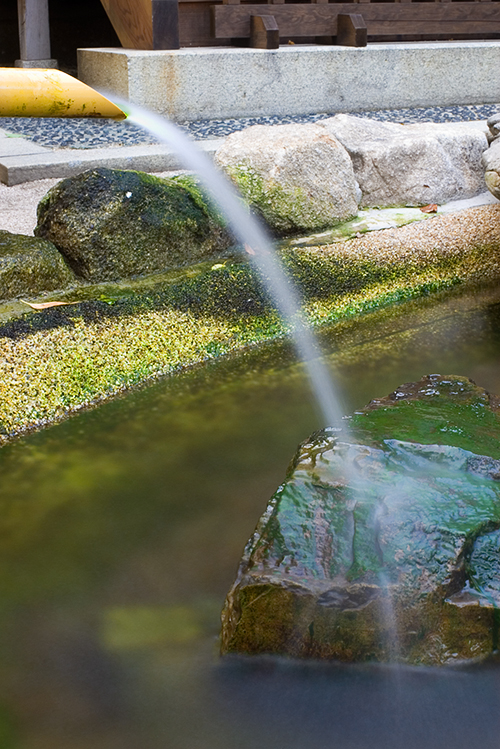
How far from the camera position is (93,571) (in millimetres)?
2488

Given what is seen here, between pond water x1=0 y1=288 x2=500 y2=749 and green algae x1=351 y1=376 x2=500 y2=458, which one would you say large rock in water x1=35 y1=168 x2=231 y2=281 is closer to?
pond water x1=0 y1=288 x2=500 y2=749

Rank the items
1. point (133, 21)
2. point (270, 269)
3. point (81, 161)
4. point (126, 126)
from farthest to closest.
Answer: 1. point (133, 21)
2. point (126, 126)
3. point (81, 161)
4. point (270, 269)

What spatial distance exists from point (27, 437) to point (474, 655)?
6.51 feet

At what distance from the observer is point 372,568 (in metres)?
2.10

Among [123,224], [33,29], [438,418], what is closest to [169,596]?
[438,418]

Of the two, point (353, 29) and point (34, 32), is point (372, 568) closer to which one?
point (353, 29)

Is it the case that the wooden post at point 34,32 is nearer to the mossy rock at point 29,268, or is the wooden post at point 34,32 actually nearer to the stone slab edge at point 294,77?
the stone slab edge at point 294,77

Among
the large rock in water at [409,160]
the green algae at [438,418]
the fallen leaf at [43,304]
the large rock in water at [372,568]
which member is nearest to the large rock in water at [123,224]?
the fallen leaf at [43,304]

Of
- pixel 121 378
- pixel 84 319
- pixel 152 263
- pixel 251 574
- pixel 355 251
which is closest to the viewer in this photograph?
pixel 251 574

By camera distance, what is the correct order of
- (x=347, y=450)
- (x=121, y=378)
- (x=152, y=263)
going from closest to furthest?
(x=347, y=450) → (x=121, y=378) → (x=152, y=263)

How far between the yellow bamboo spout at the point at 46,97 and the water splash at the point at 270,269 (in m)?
0.49

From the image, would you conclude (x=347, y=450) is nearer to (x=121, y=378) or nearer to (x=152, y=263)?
(x=121, y=378)

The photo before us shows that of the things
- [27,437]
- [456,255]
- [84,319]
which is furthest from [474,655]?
[456,255]

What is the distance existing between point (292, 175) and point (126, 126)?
10.6 ft
